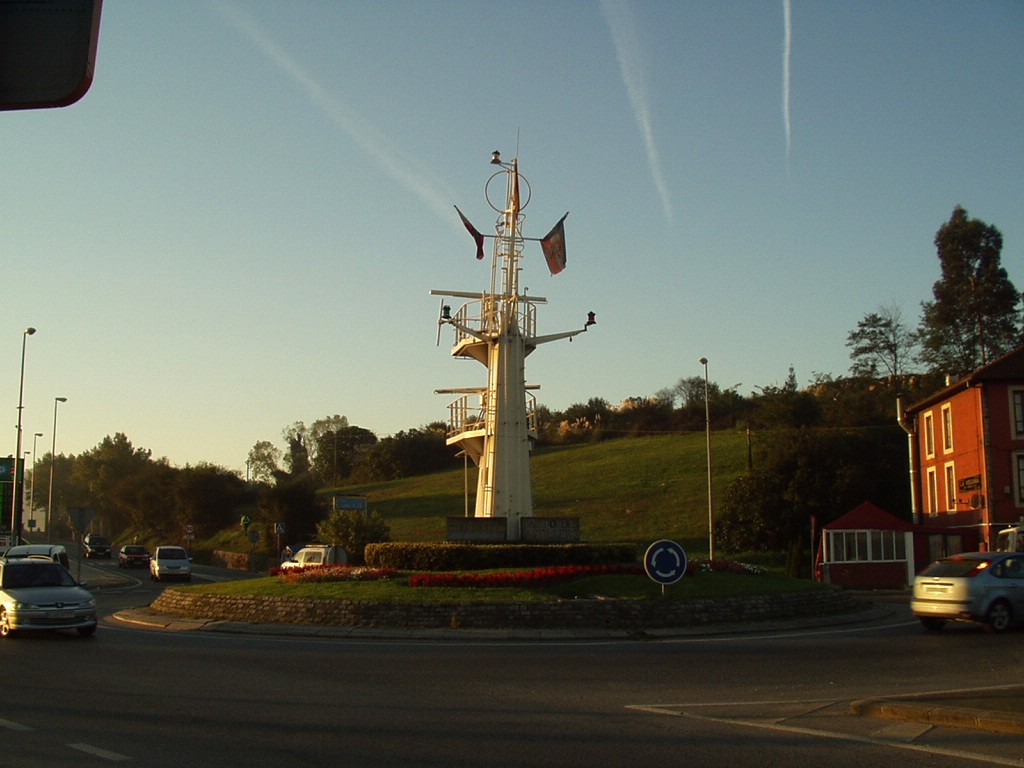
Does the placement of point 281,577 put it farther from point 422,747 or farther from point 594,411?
point 594,411

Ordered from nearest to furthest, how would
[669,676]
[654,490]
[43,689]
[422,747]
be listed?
[422,747]
[43,689]
[669,676]
[654,490]

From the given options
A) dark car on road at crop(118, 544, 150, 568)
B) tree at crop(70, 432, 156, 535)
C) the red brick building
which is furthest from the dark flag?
tree at crop(70, 432, 156, 535)

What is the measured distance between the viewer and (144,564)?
60.9m

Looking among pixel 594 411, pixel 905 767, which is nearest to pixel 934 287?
pixel 594 411

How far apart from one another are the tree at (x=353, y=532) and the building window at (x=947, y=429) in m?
25.5

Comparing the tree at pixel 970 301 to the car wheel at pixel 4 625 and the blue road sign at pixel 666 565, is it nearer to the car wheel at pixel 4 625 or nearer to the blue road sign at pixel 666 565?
the blue road sign at pixel 666 565

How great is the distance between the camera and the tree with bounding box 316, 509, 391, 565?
42.9 m

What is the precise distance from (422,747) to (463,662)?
7.05m

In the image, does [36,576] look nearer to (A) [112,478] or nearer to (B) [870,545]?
(B) [870,545]

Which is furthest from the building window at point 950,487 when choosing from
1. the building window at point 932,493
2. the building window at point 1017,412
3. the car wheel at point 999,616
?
the car wheel at point 999,616

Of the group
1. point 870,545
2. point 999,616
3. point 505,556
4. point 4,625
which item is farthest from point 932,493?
point 4,625

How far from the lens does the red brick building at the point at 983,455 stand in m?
41.3

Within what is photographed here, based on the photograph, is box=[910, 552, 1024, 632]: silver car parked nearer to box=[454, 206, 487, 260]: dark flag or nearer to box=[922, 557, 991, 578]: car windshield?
box=[922, 557, 991, 578]: car windshield

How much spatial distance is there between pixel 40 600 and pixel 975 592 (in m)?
17.8
